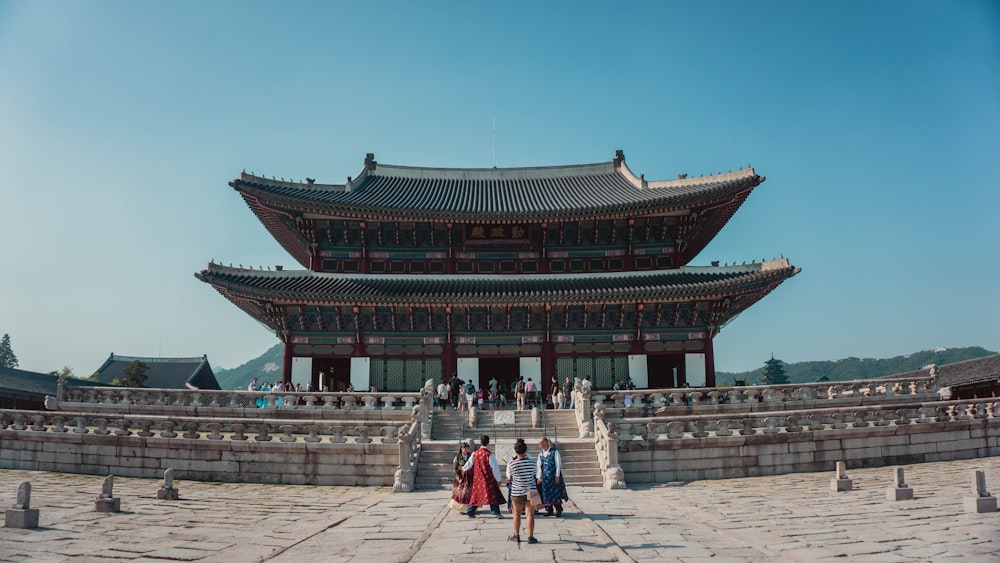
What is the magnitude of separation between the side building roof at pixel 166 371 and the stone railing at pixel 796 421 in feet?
149

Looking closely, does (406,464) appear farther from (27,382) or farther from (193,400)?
(27,382)

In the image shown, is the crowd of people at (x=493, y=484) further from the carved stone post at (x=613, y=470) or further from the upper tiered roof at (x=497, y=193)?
the upper tiered roof at (x=497, y=193)

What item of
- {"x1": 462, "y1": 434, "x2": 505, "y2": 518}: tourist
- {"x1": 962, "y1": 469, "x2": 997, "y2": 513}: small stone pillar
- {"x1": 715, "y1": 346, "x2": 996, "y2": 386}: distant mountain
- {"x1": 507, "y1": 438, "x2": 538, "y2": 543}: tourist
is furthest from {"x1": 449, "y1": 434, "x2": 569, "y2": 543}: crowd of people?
{"x1": 715, "y1": 346, "x2": 996, "y2": 386}: distant mountain

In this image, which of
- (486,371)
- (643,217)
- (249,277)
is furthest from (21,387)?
(643,217)

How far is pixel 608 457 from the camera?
18188mm

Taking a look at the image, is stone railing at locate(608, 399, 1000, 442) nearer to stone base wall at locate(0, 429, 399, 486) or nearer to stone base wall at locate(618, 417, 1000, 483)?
stone base wall at locate(618, 417, 1000, 483)

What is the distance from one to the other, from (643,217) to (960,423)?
50.8 feet

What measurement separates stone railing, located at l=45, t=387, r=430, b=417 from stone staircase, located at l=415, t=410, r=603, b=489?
1.76 metres

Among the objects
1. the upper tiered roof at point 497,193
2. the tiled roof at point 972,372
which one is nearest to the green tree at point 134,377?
the upper tiered roof at point 497,193

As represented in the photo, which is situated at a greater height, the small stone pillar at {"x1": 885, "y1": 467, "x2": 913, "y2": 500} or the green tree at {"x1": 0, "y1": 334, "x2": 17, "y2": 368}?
the green tree at {"x1": 0, "y1": 334, "x2": 17, "y2": 368}

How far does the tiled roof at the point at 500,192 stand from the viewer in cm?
3047

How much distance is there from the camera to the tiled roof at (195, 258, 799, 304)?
28984 millimetres

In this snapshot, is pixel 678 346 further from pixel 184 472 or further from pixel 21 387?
pixel 21 387

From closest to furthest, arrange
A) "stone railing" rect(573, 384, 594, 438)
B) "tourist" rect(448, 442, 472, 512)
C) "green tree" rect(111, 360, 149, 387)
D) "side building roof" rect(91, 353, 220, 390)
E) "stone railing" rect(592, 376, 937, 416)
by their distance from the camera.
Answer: "tourist" rect(448, 442, 472, 512), "stone railing" rect(573, 384, 594, 438), "stone railing" rect(592, 376, 937, 416), "green tree" rect(111, 360, 149, 387), "side building roof" rect(91, 353, 220, 390)
